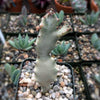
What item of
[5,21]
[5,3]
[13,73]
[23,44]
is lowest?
[13,73]

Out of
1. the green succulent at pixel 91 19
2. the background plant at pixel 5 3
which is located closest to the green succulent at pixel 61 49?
the green succulent at pixel 91 19

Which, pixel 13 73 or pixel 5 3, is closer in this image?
pixel 13 73

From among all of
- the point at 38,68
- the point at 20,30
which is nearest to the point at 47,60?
the point at 38,68

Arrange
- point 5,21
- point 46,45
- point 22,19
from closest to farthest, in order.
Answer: point 46,45
point 22,19
point 5,21

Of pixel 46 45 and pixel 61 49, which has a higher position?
pixel 46 45

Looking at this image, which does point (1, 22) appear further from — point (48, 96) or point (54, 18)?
point (54, 18)

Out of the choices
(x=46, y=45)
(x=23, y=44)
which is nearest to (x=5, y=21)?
(x=23, y=44)

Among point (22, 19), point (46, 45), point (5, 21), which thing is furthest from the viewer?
point (5, 21)

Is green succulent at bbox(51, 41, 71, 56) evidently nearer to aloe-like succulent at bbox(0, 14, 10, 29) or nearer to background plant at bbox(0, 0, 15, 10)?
aloe-like succulent at bbox(0, 14, 10, 29)

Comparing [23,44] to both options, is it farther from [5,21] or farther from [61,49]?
[5,21]
